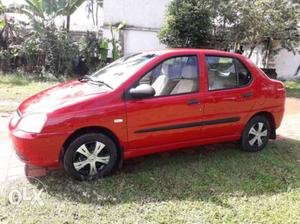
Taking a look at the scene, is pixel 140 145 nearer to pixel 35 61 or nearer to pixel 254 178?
pixel 254 178

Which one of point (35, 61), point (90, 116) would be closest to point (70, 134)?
point (90, 116)

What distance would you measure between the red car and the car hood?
14 millimetres

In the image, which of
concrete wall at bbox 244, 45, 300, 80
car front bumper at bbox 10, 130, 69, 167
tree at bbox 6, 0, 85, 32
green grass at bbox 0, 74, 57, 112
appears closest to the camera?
car front bumper at bbox 10, 130, 69, 167

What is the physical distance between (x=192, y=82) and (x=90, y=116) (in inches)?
64.5

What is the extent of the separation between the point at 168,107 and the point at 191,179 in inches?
40.7

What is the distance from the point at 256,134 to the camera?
5.62m

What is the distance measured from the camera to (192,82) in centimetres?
482

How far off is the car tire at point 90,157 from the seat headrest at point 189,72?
1473mm

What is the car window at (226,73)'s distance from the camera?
5.00m

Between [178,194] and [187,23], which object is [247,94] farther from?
[187,23]

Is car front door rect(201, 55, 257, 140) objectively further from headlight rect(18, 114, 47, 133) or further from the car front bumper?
headlight rect(18, 114, 47, 133)

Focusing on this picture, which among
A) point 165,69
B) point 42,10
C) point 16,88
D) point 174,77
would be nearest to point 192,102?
point 174,77

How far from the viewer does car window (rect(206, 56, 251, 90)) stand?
5000 millimetres

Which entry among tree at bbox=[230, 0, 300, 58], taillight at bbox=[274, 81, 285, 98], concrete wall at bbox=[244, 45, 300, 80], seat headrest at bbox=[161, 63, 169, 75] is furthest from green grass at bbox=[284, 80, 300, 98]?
seat headrest at bbox=[161, 63, 169, 75]
